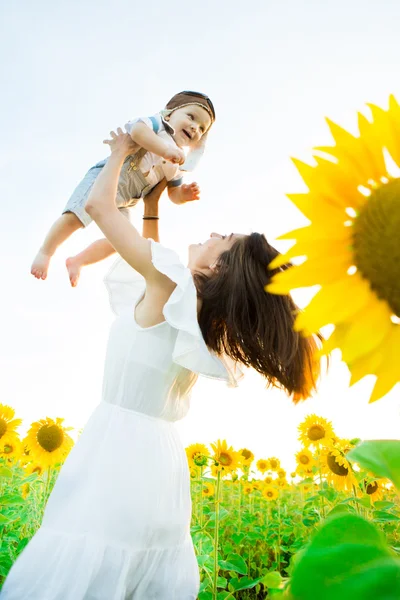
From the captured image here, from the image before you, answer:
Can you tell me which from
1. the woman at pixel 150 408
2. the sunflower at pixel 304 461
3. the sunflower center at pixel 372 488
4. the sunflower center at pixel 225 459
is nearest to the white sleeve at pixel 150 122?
the woman at pixel 150 408

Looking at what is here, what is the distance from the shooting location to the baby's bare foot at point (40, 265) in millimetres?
3117

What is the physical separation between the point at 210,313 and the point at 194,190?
1589 millimetres

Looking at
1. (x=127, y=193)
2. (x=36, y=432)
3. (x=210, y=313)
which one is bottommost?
(x=36, y=432)

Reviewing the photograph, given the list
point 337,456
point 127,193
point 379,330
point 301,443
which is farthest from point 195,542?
point 379,330

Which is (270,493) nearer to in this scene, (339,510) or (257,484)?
(257,484)

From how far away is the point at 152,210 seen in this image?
3361mm

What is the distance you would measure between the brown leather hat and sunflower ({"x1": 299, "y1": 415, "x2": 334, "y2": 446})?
2.11 metres

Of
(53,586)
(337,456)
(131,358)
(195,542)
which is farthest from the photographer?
(337,456)

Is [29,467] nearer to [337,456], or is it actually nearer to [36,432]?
[36,432]

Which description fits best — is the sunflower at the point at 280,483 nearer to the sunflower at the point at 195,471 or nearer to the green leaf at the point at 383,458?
the sunflower at the point at 195,471

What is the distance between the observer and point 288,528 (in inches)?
163

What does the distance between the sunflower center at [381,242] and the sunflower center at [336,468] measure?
2.58 m

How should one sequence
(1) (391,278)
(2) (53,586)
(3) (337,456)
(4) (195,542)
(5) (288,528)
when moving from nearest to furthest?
Answer: (1) (391,278)
(2) (53,586)
(4) (195,542)
(3) (337,456)
(5) (288,528)

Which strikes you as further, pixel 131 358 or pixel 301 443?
pixel 301 443
